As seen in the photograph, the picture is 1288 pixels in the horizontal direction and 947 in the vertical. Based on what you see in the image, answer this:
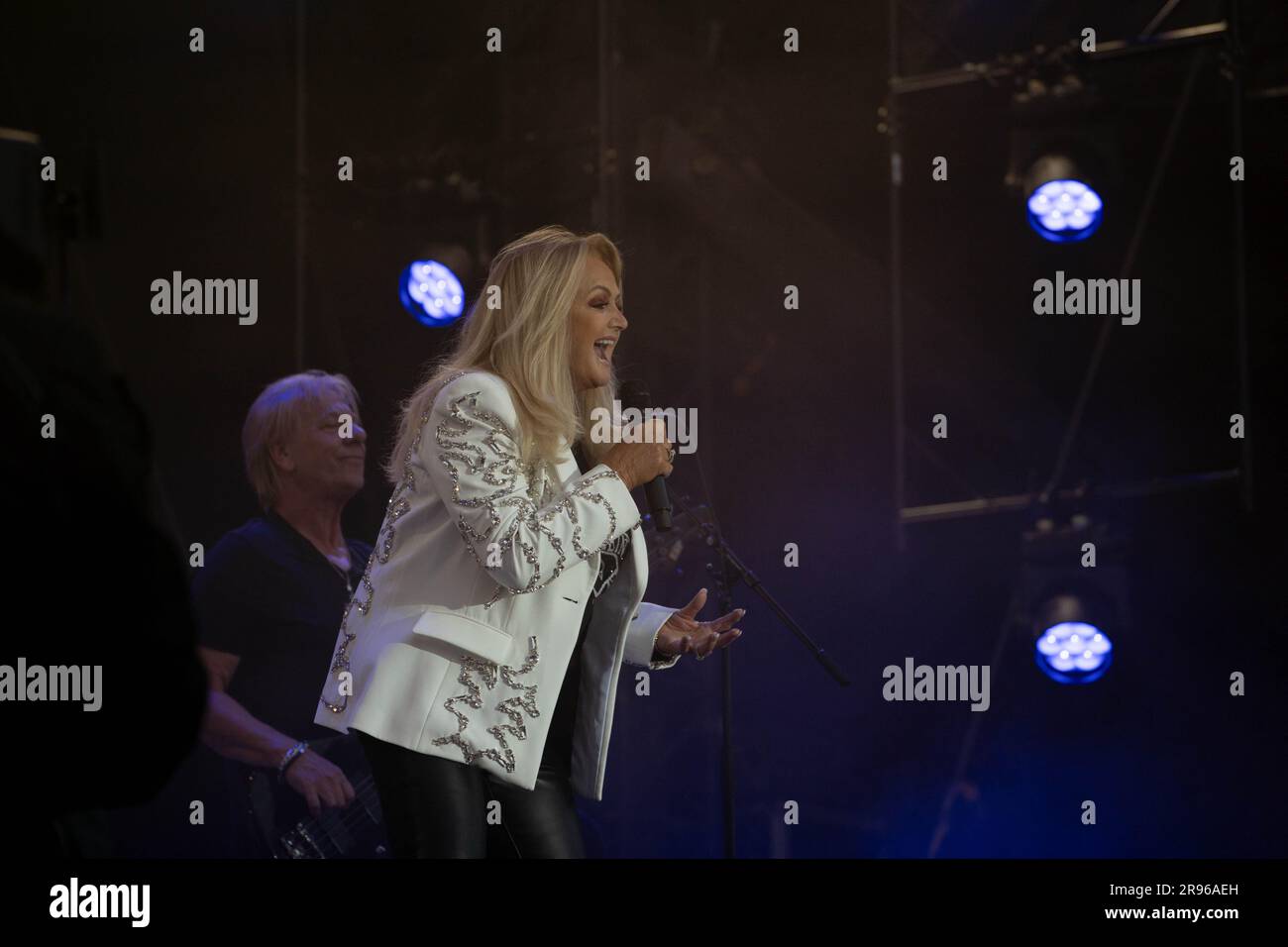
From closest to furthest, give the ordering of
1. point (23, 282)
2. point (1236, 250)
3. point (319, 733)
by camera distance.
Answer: point (23, 282) < point (319, 733) < point (1236, 250)

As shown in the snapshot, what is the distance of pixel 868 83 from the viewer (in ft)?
9.41

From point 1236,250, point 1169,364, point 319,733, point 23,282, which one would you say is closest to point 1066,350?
point 1169,364

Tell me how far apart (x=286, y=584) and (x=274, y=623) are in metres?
0.09

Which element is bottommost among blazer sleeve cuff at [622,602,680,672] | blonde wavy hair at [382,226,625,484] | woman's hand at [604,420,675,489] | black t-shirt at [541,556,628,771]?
black t-shirt at [541,556,628,771]

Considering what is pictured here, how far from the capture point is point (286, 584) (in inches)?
107

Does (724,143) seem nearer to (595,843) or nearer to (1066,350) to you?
(1066,350)

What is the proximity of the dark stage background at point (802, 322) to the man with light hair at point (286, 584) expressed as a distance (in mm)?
69

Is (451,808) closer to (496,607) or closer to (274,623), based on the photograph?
(496,607)

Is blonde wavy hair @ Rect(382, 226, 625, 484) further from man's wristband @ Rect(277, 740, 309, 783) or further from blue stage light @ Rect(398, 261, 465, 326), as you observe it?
man's wristband @ Rect(277, 740, 309, 783)

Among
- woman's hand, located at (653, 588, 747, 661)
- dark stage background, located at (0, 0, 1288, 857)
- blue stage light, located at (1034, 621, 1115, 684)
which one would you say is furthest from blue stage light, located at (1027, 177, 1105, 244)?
woman's hand, located at (653, 588, 747, 661)

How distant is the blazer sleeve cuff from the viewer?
2209 millimetres

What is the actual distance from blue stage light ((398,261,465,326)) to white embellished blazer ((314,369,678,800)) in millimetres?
824
